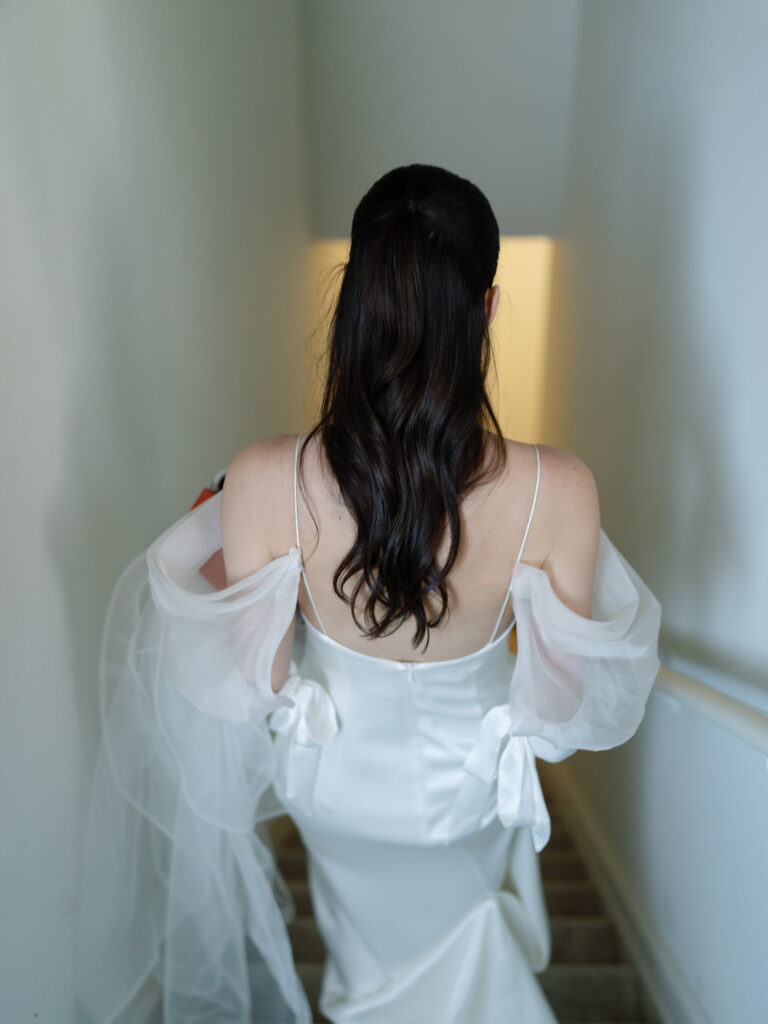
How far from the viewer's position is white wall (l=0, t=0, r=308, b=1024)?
1.07 m

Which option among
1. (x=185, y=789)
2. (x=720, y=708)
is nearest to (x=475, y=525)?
(x=720, y=708)

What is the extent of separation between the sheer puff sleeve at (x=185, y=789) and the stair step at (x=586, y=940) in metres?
0.77

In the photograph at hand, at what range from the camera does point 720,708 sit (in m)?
1.19

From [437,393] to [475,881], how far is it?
105 centimetres

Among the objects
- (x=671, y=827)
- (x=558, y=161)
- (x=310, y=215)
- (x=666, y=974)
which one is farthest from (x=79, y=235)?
(x=558, y=161)

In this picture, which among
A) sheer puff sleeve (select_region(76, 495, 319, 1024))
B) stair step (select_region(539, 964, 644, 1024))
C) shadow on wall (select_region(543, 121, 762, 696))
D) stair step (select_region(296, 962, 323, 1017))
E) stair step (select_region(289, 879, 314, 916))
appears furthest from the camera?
stair step (select_region(289, 879, 314, 916))

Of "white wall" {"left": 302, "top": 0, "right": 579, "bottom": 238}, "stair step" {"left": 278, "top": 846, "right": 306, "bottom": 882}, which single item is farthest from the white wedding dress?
"white wall" {"left": 302, "top": 0, "right": 579, "bottom": 238}

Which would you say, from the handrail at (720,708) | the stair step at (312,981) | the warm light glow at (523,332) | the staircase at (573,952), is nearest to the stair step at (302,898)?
the staircase at (573,952)

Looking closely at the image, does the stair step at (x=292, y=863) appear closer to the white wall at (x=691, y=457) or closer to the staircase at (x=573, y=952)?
the staircase at (x=573, y=952)

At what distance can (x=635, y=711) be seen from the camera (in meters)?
1.29

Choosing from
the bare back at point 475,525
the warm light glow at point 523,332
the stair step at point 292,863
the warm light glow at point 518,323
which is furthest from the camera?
the warm light glow at point 523,332

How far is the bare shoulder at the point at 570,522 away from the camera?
1.15m

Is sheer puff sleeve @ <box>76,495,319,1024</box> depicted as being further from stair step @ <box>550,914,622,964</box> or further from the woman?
stair step @ <box>550,914,622,964</box>

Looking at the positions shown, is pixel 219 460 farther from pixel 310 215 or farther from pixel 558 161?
pixel 558 161
